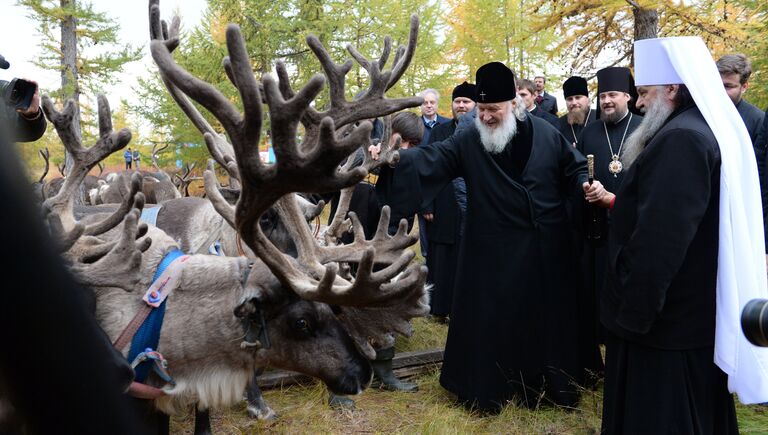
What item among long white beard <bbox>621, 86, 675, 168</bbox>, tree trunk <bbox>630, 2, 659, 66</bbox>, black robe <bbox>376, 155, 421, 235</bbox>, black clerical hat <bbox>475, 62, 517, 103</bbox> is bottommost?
black robe <bbox>376, 155, 421, 235</bbox>

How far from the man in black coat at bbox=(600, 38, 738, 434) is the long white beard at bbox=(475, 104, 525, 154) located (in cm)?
139

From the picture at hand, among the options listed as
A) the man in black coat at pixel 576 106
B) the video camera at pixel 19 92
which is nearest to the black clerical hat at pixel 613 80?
the man in black coat at pixel 576 106

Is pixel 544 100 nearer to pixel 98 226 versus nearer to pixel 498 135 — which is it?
pixel 498 135

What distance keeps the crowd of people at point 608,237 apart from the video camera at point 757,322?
1.37 meters

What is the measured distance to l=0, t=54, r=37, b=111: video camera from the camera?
2707mm

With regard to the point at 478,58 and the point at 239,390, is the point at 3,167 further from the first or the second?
the point at 478,58

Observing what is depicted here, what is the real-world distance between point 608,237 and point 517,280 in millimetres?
958

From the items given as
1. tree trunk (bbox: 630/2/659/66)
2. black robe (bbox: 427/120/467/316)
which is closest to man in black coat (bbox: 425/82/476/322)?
black robe (bbox: 427/120/467/316)

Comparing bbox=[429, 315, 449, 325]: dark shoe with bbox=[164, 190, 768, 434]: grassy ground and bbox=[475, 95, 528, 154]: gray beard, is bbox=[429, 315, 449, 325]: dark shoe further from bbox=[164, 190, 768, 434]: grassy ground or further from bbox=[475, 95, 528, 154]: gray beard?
bbox=[475, 95, 528, 154]: gray beard

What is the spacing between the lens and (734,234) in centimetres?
295

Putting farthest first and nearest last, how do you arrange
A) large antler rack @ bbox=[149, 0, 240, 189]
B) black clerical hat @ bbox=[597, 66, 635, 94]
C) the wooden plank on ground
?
black clerical hat @ bbox=[597, 66, 635, 94], the wooden plank on ground, large antler rack @ bbox=[149, 0, 240, 189]

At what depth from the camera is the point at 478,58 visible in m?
19.2

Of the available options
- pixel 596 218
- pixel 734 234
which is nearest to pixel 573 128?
pixel 596 218

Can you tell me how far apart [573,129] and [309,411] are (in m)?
4.39
